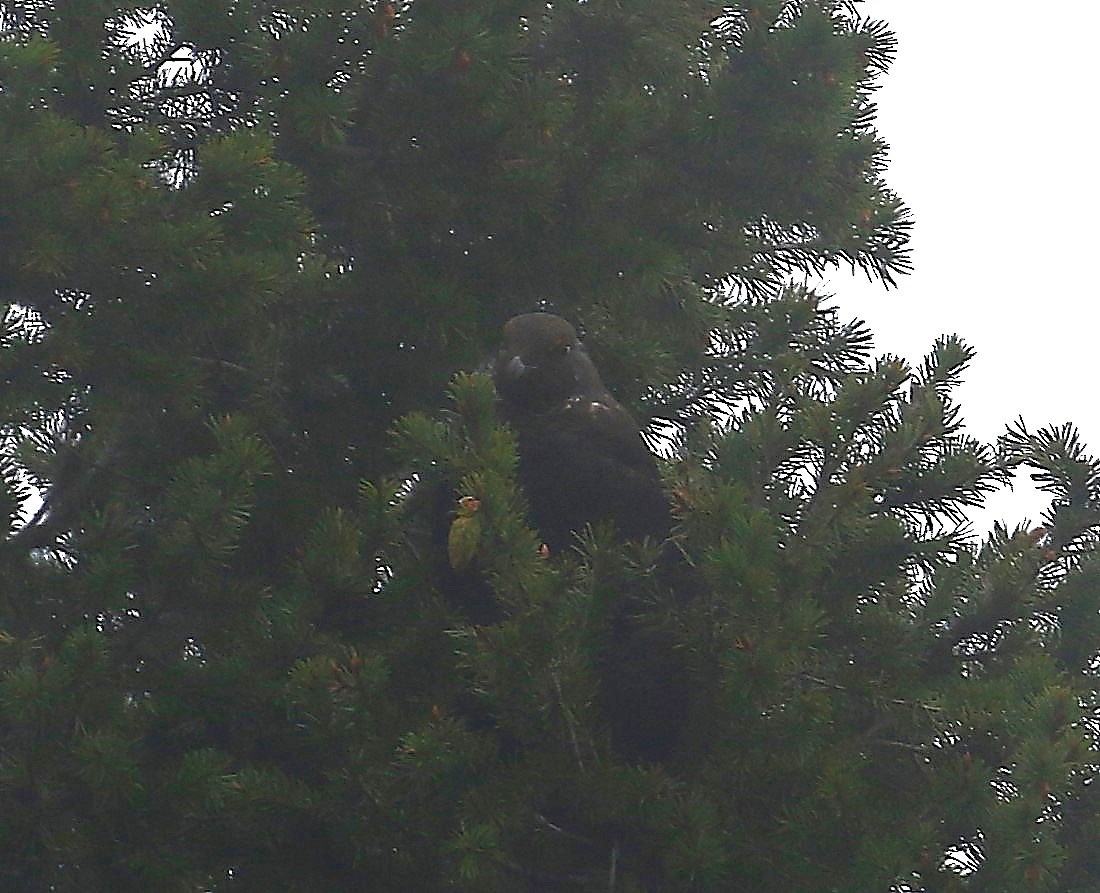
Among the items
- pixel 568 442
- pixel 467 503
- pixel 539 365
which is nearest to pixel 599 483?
pixel 568 442

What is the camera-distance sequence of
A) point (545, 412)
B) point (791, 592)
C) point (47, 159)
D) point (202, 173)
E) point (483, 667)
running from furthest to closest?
point (545, 412) < point (202, 173) < point (47, 159) < point (791, 592) < point (483, 667)

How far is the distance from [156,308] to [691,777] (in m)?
1.58

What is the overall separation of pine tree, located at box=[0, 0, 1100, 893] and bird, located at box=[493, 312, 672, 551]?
177 mm

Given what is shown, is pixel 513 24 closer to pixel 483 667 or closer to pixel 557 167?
pixel 557 167

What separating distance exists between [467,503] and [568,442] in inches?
40.4

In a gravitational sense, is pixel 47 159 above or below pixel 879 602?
below

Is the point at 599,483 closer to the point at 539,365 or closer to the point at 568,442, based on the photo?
the point at 568,442

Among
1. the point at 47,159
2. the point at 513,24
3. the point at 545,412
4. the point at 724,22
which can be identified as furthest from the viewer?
the point at 724,22

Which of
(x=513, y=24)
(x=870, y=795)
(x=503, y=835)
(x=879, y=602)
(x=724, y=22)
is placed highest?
(x=724, y=22)

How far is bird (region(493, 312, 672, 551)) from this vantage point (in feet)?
12.6

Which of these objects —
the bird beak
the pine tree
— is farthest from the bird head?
the pine tree

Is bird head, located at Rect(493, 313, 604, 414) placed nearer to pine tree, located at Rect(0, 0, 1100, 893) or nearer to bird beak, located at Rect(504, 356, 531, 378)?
bird beak, located at Rect(504, 356, 531, 378)

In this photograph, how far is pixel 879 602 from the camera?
12.3ft

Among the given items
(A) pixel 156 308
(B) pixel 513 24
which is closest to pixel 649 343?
(B) pixel 513 24
